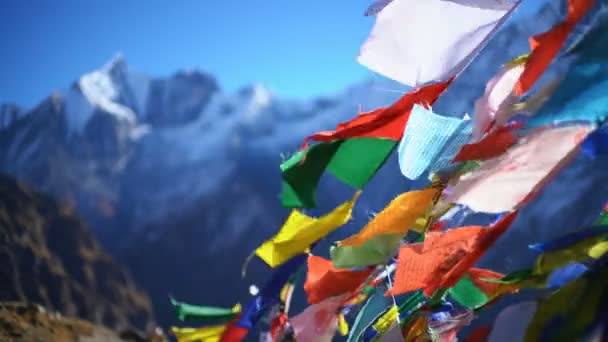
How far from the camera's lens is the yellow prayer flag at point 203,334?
14.7 feet

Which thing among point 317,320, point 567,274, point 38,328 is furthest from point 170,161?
point 567,274

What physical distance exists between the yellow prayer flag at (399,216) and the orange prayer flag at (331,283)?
0.30 meters

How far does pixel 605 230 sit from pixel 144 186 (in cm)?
5702

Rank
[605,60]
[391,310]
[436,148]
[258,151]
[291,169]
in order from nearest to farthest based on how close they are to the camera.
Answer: [605,60]
[436,148]
[291,169]
[391,310]
[258,151]

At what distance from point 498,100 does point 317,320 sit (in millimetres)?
1660

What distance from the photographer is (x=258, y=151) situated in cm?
5481

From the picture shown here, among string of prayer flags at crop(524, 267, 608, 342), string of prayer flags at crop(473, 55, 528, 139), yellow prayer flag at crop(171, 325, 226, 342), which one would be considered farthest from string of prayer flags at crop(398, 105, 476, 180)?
yellow prayer flag at crop(171, 325, 226, 342)

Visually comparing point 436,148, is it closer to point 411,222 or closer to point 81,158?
point 411,222

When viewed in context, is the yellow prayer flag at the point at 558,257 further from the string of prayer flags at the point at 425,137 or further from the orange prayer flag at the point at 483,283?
the orange prayer flag at the point at 483,283

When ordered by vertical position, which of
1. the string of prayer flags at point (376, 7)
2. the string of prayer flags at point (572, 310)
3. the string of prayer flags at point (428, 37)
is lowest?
the string of prayer flags at point (572, 310)

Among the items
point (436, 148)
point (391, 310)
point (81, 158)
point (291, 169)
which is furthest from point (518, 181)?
point (81, 158)

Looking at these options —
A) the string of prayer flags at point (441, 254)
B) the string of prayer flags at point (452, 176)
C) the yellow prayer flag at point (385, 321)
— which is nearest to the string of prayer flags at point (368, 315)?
the string of prayer flags at point (452, 176)

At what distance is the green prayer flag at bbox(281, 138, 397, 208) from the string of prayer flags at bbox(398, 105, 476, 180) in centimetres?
42

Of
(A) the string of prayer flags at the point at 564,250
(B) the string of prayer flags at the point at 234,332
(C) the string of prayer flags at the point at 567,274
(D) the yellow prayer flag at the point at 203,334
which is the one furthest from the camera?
(D) the yellow prayer flag at the point at 203,334
